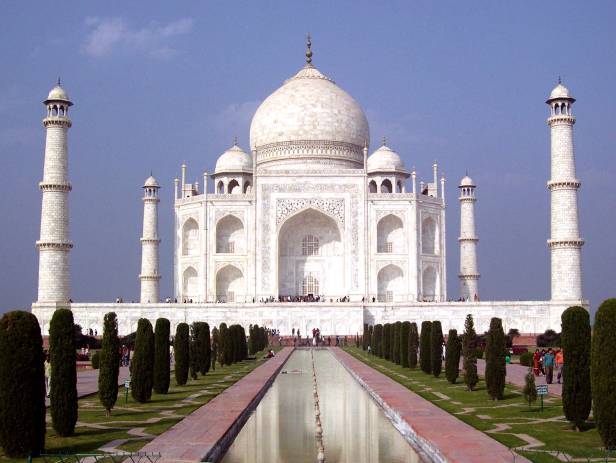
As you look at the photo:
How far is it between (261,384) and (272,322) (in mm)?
13907

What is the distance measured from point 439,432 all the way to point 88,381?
25.9ft

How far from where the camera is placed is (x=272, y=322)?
26.4 m

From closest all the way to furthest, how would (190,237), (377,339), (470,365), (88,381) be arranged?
(470,365), (88,381), (377,339), (190,237)

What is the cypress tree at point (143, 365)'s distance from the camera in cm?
1052

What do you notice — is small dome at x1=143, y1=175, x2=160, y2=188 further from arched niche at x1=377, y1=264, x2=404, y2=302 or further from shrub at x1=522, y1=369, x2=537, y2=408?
shrub at x1=522, y1=369, x2=537, y2=408

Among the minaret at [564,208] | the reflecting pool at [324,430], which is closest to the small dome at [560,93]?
the minaret at [564,208]

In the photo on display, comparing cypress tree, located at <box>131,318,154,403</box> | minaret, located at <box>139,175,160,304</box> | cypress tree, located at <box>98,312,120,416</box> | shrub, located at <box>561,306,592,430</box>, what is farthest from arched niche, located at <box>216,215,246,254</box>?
shrub, located at <box>561,306,592,430</box>

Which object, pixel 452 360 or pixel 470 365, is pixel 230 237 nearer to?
pixel 452 360

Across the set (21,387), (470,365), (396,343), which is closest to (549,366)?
(470,365)

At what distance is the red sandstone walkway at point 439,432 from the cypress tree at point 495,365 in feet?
2.94

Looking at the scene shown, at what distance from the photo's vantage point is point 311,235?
31.4 meters

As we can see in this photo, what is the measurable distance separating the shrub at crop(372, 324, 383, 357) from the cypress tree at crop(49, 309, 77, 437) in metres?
12.6

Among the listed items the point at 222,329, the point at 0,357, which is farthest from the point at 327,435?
the point at 222,329

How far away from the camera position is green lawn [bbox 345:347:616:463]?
698 centimetres
